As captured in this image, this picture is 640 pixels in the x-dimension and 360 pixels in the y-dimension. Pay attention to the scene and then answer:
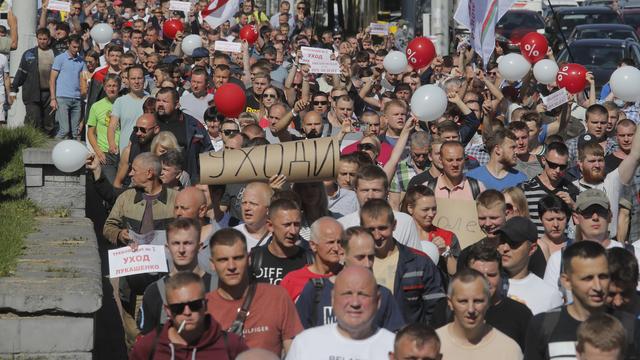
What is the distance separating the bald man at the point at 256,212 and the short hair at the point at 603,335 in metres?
3.11

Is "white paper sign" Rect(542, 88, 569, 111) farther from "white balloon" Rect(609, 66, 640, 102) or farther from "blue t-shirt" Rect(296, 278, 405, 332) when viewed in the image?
"blue t-shirt" Rect(296, 278, 405, 332)

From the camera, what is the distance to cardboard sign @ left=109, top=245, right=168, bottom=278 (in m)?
9.03

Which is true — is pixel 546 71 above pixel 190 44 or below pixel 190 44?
below

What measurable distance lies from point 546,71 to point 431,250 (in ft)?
23.5

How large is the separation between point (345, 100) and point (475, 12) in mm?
4600

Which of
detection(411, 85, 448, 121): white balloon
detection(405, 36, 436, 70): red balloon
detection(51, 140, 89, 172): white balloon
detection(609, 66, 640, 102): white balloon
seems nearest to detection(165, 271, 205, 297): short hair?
detection(51, 140, 89, 172): white balloon

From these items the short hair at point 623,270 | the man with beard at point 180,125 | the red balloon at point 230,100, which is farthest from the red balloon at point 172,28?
the short hair at point 623,270

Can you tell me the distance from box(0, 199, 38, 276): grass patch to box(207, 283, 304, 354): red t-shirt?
1719 mm

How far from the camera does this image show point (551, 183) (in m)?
11.0

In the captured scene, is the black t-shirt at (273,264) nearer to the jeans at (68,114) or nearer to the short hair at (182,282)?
the short hair at (182,282)

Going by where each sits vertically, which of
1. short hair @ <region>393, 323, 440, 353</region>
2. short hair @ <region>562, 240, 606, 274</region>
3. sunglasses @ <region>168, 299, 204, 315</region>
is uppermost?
short hair @ <region>562, 240, 606, 274</region>

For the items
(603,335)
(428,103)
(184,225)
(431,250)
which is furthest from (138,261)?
(428,103)

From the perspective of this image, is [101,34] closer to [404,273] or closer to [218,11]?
[218,11]

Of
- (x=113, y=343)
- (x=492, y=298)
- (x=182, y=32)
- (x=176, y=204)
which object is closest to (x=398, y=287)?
(x=492, y=298)
